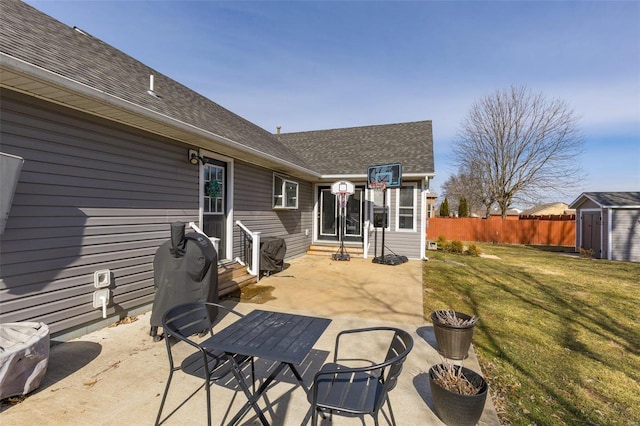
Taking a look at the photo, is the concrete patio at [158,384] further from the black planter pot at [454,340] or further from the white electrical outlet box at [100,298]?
the white electrical outlet box at [100,298]

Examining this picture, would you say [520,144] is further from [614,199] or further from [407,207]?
[407,207]

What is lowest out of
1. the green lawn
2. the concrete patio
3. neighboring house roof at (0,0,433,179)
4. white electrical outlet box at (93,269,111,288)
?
the green lawn

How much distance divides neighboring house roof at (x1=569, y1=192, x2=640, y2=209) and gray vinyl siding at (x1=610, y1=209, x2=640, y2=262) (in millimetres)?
261

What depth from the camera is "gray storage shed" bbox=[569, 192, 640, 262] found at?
39.9ft

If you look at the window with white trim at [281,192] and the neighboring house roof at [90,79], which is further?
the window with white trim at [281,192]

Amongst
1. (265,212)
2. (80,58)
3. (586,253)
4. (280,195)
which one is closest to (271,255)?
(265,212)


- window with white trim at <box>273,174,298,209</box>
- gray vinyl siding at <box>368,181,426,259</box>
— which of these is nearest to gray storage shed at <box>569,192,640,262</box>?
→ gray vinyl siding at <box>368,181,426,259</box>

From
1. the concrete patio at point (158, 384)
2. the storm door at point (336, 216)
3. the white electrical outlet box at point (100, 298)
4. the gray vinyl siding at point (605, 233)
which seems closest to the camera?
the concrete patio at point (158, 384)

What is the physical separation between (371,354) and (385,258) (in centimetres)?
630

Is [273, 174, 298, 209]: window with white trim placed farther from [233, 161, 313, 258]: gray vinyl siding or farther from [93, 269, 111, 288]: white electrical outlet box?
[93, 269, 111, 288]: white electrical outlet box

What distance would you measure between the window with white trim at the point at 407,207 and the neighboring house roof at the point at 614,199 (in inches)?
366

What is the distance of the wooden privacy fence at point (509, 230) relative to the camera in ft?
57.8

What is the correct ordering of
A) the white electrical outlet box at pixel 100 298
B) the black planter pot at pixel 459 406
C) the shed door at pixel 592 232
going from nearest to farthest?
1. the black planter pot at pixel 459 406
2. the white electrical outlet box at pixel 100 298
3. the shed door at pixel 592 232

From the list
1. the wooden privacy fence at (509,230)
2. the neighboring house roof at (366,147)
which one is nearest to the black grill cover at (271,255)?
the neighboring house roof at (366,147)
